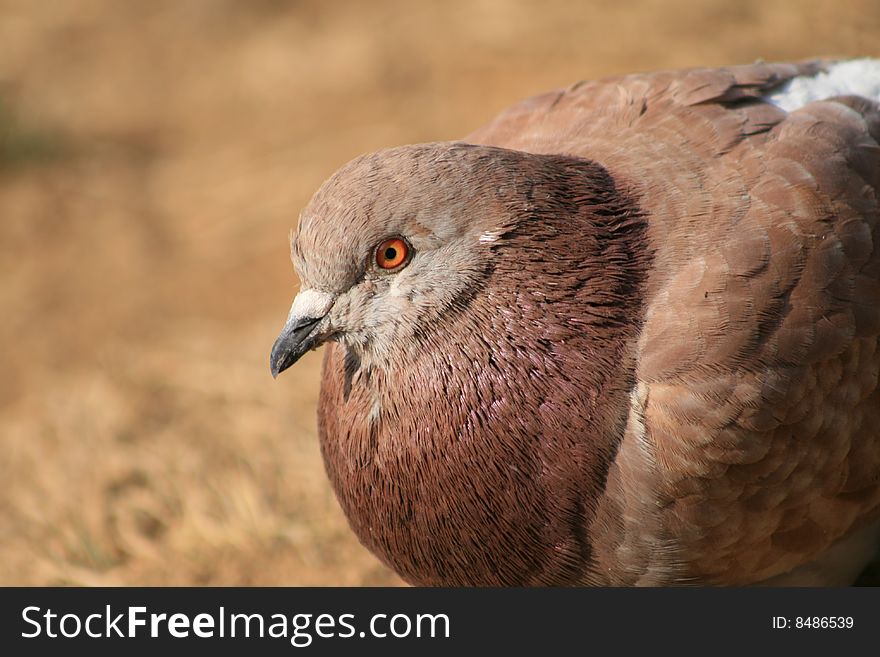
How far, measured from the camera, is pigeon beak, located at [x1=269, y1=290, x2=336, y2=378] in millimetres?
3371

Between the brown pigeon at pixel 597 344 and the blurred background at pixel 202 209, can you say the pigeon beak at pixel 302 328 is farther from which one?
the blurred background at pixel 202 209

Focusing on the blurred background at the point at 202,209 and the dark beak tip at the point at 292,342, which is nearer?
the dark beak tip at the point at 292,342

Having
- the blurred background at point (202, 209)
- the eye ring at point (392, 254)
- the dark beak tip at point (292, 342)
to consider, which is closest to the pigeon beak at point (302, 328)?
the dark beak tip at point (292, 342)

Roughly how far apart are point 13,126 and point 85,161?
828 millimetres

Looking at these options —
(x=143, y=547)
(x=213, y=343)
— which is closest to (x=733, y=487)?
(x=143, y=547)

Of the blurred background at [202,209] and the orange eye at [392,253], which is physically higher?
the blurred background at [202,209]

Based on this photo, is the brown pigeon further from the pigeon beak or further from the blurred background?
the blurred background

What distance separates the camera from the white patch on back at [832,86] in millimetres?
4016

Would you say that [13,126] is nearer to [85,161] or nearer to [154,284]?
[85,161]

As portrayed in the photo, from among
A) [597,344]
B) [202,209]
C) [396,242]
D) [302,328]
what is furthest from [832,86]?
[202,209]

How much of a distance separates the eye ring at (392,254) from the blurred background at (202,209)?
215cm

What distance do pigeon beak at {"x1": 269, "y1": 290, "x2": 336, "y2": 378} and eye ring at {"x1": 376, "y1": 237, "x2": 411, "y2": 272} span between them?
0.20 metres

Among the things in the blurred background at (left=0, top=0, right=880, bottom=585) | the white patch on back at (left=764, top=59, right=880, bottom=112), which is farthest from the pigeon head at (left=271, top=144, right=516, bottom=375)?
the blurred background at (left=0, top=0, right=880, bottom=585)

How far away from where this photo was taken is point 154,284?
901 centimetres
